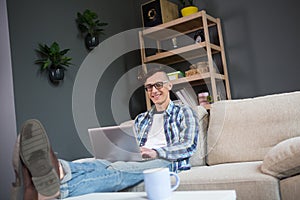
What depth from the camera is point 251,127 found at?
1959 mm

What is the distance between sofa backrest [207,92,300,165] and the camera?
185cm

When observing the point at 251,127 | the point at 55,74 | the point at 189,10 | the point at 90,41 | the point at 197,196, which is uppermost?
the point at 189,10

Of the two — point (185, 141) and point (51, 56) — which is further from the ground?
point (51, 56)

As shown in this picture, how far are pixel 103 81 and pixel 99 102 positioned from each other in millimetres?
232

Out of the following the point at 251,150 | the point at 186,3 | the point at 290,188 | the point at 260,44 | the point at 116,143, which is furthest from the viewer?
the point at 186,3

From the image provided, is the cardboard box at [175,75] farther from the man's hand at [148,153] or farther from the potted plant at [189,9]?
the man's hand at [148,153]

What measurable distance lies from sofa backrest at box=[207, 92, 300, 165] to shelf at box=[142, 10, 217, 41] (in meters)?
1.29

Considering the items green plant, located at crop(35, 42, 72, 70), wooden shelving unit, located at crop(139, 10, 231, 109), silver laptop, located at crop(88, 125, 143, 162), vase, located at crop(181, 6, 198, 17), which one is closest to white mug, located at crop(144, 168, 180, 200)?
silver laptop, located at crop(88, 125, 143, 162)

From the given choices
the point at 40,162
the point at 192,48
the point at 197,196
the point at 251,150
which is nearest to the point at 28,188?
the point at 40,162

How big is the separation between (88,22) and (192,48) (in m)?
1.02

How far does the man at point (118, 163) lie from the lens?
3.79ft

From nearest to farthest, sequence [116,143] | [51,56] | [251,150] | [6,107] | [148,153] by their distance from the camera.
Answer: [116,143], [148,153], [251,150], [6,107], [51,56]

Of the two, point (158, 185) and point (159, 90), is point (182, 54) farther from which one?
point (158, 185)

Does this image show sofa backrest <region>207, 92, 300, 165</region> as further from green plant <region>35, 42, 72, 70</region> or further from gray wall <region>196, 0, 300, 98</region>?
green plant <region>35, 42, 72, 70</region>
